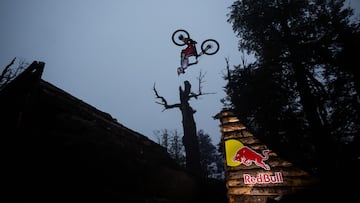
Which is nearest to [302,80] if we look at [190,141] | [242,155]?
[190,141]

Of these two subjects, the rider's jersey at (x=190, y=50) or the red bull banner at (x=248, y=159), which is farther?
the rider's jersey at (x=190, y=50)

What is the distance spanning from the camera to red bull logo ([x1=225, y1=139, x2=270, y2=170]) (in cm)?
761

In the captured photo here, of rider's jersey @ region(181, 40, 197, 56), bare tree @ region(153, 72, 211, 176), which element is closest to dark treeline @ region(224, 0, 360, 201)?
bare tree @ region(153, 72, 211, 176)

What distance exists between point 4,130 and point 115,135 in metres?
2.18

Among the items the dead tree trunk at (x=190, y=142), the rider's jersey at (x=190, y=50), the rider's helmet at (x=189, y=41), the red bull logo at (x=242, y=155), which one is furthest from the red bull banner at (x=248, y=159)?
the dead tree trunk at (x=190, y=142)

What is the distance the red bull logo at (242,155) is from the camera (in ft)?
25.0

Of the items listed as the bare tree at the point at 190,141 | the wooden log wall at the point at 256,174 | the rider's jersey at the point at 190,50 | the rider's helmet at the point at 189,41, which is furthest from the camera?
the bare tree at the point at 190,141

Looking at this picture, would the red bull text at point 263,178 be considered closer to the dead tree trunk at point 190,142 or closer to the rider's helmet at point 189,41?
the dead tree trunk at point 190,142

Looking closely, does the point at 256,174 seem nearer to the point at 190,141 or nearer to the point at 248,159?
the point at 248,159

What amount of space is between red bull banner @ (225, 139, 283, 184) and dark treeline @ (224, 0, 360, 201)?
6.78 metres

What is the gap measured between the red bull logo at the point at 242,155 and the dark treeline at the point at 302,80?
677 cm

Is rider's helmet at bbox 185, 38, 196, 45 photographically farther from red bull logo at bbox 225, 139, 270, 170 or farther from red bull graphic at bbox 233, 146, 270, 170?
red bull graphic at bbox 233, 146, 270, 170

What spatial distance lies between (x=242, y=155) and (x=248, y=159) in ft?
0.80

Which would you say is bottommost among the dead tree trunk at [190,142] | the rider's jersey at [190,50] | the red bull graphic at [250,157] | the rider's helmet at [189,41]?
the red bull graphic at [250,157]
